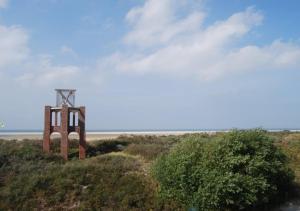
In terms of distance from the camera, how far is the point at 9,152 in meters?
27.8

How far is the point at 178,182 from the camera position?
63.8ft

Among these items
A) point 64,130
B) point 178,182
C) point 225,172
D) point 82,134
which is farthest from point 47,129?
point 225,172

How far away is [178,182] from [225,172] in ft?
6.80

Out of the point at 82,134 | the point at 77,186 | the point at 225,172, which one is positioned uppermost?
the point at 82,134

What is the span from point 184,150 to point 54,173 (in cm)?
686

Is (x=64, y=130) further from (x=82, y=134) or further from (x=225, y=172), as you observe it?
(x=225, y=172)

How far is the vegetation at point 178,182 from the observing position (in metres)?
18.8

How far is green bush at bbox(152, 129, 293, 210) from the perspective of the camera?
731 inches

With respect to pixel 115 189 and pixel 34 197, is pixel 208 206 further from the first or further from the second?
pixel 34 197

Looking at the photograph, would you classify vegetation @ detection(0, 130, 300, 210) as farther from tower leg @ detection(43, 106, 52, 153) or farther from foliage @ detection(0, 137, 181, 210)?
tower leg @ detection(43, 106, 52, 153)

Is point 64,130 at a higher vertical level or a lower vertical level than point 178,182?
higher

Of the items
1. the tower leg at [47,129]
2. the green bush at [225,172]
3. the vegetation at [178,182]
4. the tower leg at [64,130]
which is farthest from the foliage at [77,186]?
the tower leg at [47,129]

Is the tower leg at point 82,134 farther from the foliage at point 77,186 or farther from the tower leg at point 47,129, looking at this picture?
the foliage at point 77,186

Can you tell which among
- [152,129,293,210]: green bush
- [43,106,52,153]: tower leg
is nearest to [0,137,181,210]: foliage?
[152,129,293,210]: green bush
